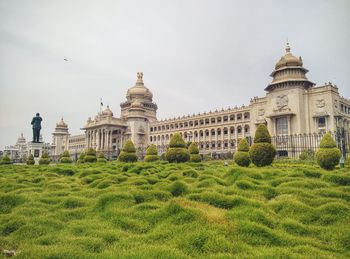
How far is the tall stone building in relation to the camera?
4200 cm

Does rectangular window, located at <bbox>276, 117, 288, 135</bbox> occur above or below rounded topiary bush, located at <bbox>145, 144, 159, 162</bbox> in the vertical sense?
above

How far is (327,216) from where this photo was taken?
6.95m

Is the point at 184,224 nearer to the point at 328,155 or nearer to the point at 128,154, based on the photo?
the point at 328,155

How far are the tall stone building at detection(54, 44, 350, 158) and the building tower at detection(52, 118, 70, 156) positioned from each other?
352 mm

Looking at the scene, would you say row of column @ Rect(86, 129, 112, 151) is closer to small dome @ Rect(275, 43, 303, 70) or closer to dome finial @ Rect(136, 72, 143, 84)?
dome finial @ Rect(136, 72, 143, 84)

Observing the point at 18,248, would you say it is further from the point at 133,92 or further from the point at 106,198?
the point at 133,92

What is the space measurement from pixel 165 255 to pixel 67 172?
15713 millimetres

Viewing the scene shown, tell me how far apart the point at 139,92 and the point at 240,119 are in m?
35.6

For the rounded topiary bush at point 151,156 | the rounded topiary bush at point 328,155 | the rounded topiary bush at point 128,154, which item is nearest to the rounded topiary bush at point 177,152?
the rounded topiary bush at point 151,156

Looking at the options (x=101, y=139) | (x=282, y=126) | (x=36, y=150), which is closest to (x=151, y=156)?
(x=36, y=150)

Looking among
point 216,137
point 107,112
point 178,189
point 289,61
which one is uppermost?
point 289,61

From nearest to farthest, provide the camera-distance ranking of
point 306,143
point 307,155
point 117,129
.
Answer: point 307,155 < point 306,143 < point 117,129

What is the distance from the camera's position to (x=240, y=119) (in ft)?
187

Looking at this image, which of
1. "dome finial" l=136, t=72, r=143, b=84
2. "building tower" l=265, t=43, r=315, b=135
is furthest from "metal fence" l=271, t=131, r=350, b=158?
"dome finial" l=136, t=72, r=143, b=84
